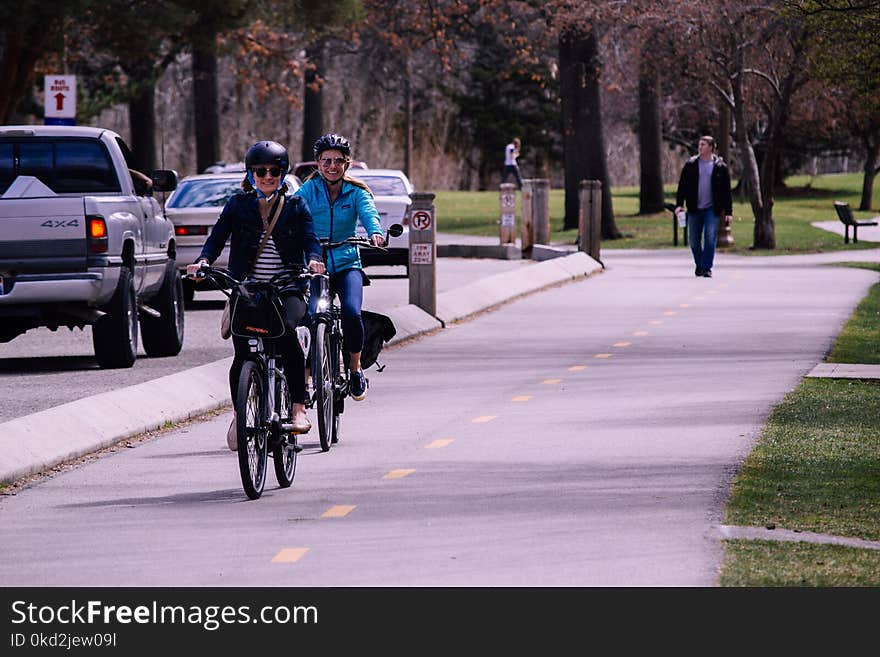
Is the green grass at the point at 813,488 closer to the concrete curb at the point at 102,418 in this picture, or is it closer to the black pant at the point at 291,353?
the black pant at the point at 291,353

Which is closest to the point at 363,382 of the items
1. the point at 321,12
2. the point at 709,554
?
the point at 709,554

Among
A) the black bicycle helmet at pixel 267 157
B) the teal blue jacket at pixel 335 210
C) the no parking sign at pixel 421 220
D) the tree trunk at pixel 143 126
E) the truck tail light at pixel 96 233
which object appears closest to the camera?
the black bicycle helmet at pixel 267 157

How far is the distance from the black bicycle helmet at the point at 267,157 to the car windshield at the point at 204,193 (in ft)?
44.9

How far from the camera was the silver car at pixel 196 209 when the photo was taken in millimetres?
22859

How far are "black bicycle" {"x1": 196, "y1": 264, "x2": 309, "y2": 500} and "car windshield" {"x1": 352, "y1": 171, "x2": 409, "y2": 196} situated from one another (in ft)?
65.3

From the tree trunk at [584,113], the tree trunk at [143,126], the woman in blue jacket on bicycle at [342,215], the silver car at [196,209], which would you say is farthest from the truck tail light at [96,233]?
the tree trunk at [143,126]

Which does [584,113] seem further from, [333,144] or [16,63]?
[333,144]

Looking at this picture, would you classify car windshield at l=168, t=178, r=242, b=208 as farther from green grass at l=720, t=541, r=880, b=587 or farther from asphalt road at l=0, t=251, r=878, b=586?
green grass at l=720, t=541, r=880, b=587

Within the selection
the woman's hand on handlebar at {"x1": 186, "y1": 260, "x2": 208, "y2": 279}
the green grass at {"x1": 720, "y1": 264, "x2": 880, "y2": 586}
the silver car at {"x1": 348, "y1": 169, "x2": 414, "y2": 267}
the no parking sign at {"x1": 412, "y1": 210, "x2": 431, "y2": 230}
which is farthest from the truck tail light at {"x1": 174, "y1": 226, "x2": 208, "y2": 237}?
the woman's hand on handlebar at {"x1": 186, "y1": 260, "x2": 208, "y2": 279}

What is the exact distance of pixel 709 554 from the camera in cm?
770

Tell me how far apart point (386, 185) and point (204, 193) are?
6449mm

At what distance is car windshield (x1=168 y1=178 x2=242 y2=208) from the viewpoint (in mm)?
23609

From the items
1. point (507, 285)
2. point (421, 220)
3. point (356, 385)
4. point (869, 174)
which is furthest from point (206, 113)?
point (356, 385)

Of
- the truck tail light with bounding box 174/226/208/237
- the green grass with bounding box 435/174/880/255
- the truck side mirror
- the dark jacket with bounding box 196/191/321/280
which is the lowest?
the green grass with bounding box 435/174/880/255
